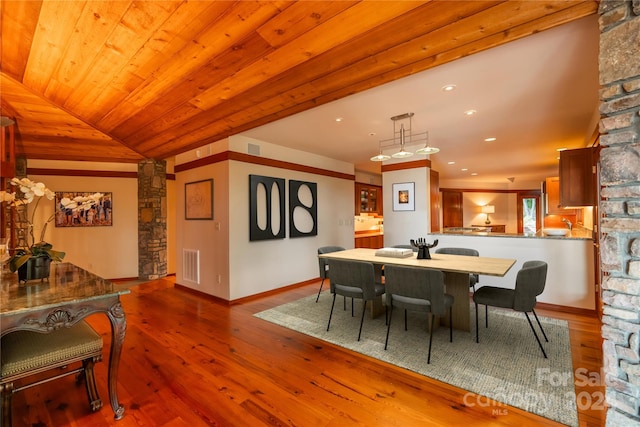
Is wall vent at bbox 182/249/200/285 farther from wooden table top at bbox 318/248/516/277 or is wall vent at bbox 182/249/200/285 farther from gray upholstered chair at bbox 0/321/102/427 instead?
wooden table top at bbox 318/248/516/277

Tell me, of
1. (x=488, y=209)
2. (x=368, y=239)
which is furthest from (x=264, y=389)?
(x=488, y=209)

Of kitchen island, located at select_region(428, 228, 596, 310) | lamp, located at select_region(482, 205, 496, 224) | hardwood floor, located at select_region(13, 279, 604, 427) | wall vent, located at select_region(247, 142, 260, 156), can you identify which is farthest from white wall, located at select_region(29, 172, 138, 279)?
lamp, located at select_region(482, 205, 496, 224)

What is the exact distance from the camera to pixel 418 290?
101 inches

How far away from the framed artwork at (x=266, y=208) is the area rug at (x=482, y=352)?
1319 millimetres

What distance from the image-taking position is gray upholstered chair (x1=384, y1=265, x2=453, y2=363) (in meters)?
2.49

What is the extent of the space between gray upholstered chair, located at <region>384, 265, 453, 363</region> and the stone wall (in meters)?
1.06

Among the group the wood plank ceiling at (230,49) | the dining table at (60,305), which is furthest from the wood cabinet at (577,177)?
the dining table at (60,305)

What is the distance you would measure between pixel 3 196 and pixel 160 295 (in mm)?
3148

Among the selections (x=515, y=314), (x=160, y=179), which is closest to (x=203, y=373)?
(x=515, y=314)

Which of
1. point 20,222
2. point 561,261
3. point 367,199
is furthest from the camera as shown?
point 367,199

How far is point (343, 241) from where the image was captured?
6309 millimetres

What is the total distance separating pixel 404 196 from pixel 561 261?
2406 millimetres

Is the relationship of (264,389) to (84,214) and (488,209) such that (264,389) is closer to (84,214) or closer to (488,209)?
(84,214)

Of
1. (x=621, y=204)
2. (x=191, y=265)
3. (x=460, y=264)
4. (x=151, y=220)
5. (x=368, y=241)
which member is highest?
(x=621, y=204)
